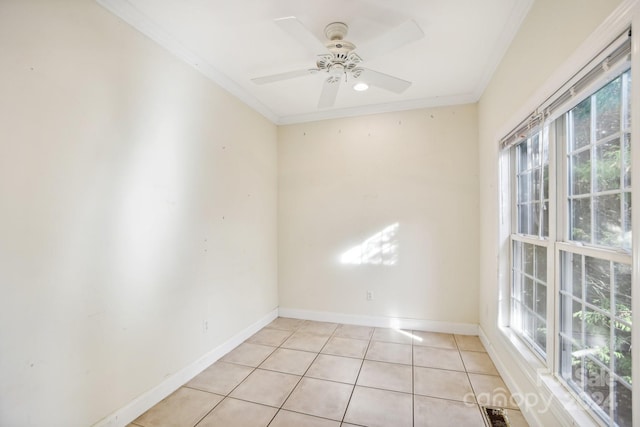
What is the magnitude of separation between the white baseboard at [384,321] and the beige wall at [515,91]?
9.8 inches

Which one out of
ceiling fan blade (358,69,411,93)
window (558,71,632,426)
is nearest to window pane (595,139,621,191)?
window (558,71,632,426)

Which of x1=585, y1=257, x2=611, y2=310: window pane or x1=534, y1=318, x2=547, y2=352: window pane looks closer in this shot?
x1=585, y1=257, x2=611, y2=310: window pane

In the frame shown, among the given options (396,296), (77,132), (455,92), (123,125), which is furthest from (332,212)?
(77,132)

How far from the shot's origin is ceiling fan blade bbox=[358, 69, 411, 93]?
6.72 ft

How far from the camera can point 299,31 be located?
1.65 meters

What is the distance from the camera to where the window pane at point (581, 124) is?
54.4 inches

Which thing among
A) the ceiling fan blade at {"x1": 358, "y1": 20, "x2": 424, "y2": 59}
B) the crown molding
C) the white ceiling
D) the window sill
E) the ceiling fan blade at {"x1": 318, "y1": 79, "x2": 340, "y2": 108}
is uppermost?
the white ceiling

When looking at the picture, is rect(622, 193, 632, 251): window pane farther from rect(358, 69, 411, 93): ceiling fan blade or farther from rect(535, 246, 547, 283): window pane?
rect(358, 69, 411, 93): ceiling fan blade

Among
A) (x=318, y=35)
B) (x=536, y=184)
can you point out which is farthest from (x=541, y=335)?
(x=318, y=35)

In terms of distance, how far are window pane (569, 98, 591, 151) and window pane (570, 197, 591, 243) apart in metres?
0.30

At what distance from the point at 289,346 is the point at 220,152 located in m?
2.09

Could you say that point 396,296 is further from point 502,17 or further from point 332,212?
point 502,17

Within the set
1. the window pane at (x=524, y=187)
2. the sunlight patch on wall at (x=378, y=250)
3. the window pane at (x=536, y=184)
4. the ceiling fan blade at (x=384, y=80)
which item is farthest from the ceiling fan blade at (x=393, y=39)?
the sunlight patch on wall at (x=378, y=250)

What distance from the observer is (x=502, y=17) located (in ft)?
6.26
